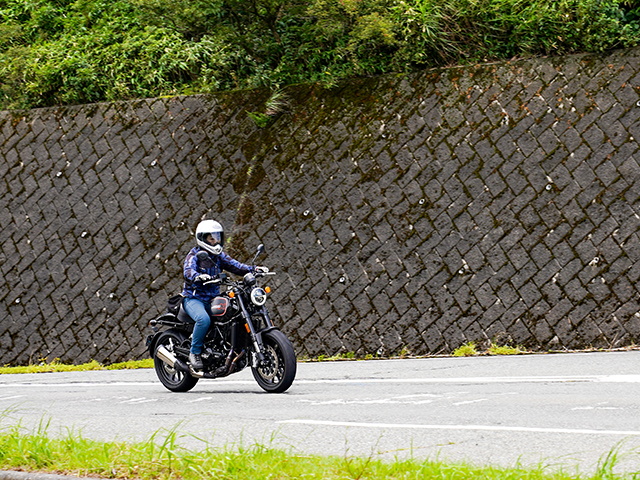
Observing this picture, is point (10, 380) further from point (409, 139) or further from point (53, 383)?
point (409, 139)

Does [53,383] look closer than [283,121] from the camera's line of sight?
Yes

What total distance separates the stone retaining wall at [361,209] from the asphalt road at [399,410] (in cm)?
141

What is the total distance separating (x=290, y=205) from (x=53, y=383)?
16.3 feet

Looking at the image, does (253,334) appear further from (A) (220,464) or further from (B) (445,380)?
(A) (220,464)

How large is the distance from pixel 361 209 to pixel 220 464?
8841 mm

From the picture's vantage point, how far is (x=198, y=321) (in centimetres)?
824

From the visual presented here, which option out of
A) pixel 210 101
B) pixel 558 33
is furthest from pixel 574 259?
pixel 210 101

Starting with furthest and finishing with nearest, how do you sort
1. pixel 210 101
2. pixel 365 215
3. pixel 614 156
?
pixel 210 101 < pixel 365 215 < pixel 614 156

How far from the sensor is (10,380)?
11820 mm

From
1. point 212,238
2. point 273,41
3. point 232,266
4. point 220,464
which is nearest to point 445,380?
point 232,266

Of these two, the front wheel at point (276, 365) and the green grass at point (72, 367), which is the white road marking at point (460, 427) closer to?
the front wheel at point (276, 365)

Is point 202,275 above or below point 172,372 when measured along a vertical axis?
above

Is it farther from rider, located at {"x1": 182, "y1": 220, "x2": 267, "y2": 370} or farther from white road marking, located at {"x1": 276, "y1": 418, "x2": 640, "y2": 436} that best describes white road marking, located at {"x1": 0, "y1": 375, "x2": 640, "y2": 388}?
white road marking, located at {"x1": 276, "y1": 418, "x2": 640, "y2": 436}

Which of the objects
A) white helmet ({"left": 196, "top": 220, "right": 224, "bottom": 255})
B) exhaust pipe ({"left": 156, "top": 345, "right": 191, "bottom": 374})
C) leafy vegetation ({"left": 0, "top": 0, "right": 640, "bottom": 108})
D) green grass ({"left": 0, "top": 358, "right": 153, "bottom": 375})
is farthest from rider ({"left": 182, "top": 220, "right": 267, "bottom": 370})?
leafy vegetation ({"left": 0, "top": 0, "right": 640, "bottom": 108})
